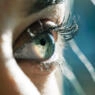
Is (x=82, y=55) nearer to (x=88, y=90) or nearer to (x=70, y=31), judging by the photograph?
(x=88, y=90)

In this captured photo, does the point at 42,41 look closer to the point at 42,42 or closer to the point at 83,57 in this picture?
the point at 42,42

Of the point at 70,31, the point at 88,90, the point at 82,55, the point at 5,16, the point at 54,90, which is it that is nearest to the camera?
the point at 5,16

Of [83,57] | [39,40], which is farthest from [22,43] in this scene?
[83,57]

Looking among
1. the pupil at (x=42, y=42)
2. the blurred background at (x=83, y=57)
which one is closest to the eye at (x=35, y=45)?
the pupil at (x=42, y=42)

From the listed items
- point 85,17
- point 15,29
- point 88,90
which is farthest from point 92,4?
point 15,29

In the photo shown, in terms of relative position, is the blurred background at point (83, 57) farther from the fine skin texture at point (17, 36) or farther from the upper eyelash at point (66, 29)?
the fine skin texture at point (17, 36)

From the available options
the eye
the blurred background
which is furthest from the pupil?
the blurred background
